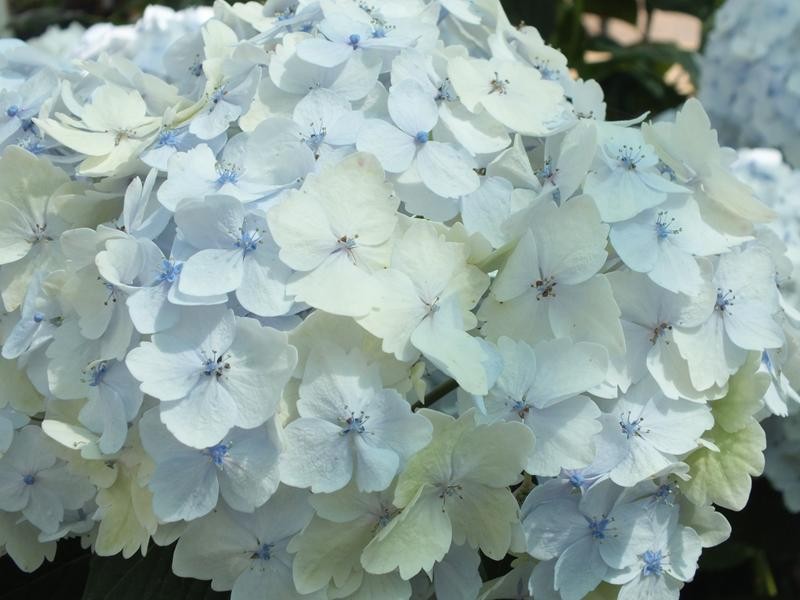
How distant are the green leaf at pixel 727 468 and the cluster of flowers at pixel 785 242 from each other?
29cm

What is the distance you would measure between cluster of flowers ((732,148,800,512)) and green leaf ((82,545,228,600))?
0.47 m

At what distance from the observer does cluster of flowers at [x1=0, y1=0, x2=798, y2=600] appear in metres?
0.49

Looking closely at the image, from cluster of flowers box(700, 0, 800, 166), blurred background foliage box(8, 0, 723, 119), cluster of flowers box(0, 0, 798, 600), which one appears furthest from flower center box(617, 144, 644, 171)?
blurred background foliage box(8, 0, 723, 119)

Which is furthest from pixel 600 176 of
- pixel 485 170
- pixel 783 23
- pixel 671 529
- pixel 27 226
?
pixel 783 23

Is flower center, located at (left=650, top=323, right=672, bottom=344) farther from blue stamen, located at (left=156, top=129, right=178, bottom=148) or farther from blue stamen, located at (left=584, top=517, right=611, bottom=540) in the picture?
blue stamen, located at (left=156, top=129, right=178, bottom=148)

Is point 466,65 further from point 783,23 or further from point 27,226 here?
point 783,23

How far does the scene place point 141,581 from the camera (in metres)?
0.59

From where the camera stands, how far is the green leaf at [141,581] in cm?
59


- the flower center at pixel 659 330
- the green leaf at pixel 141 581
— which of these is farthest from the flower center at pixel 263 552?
the flower center at pixel 659 330

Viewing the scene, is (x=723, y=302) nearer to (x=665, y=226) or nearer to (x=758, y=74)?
(x=665, y=226)

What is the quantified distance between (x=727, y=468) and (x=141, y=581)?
0.31 metres

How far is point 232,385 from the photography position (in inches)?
19.1

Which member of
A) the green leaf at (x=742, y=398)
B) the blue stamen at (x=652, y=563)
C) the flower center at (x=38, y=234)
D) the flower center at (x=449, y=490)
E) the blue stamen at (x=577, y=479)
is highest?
the flower center at (x=38, y=234)

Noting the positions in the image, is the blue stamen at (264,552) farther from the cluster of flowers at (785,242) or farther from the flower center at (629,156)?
the cluster of flowers at (785,242)
